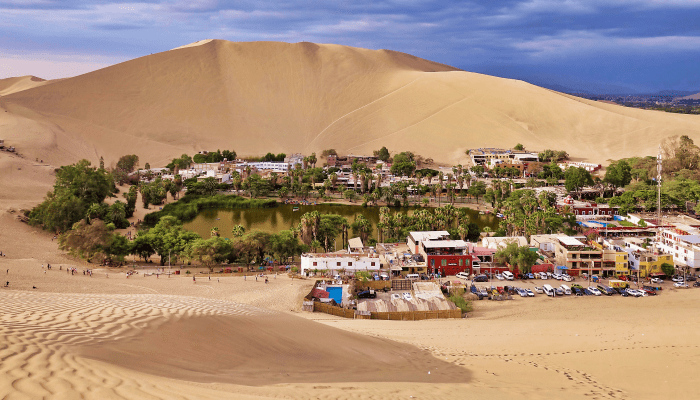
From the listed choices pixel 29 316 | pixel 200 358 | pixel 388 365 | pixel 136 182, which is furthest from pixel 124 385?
pixel 136 182

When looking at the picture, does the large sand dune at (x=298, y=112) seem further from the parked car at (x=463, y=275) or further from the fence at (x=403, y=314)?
the fence at (x=403, y=314)

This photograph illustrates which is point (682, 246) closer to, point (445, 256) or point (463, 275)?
point (463, 275)

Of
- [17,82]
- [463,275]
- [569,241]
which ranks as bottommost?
[463,275]

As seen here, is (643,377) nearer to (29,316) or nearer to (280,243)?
(29,316)

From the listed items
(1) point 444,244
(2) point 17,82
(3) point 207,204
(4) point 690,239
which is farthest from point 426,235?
(2) point 17,82

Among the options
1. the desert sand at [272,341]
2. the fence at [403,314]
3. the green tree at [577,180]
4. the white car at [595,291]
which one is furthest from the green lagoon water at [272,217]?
the fence at [403,314]

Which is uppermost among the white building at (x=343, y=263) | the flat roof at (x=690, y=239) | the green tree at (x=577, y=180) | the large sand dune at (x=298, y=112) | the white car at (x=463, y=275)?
the large sand dune at (x=298, y=112)
